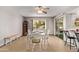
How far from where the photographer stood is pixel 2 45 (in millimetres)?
3008

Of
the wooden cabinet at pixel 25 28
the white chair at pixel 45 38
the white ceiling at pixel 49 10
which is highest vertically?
the white ceiling at pixel 49 10

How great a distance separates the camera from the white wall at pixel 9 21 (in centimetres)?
304

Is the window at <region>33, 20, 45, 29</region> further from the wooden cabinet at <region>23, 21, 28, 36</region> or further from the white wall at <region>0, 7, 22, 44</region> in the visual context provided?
the white wall at <region>0, 7, 22, 44</region>

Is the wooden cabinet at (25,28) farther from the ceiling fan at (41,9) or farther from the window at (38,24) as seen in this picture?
the ceiling fan at (41,9)

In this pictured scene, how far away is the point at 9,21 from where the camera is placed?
3166 mm

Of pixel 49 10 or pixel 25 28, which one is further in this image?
pixel 25 28

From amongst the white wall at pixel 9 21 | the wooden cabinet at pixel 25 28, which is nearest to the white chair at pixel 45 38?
the wooden cabinet at pixel 25 28

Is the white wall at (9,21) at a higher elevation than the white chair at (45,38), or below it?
higher

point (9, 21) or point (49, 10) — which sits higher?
point (49, 10)

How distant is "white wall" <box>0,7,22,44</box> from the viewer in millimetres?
3045

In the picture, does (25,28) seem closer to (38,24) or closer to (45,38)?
(38,24)

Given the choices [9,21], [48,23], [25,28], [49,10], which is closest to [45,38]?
[48,23]
